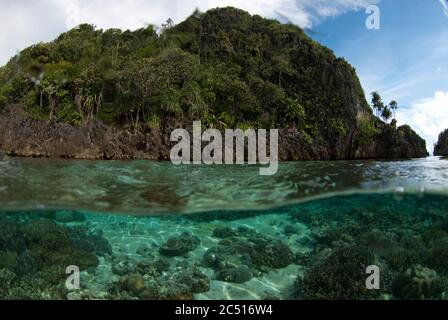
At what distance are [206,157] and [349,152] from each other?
67.0 ft

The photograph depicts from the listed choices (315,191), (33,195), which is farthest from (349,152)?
(33,195)

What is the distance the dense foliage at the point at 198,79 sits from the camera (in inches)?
1548

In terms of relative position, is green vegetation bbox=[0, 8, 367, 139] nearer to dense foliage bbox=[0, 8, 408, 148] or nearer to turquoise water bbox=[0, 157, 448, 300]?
dense foliage bbox=[0, 8, 408, 148]

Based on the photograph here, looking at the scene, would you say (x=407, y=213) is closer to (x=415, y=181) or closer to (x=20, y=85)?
(x=415, y=181)

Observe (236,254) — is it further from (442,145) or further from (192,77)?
(442,145)

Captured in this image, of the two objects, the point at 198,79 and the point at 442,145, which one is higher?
the point at 198,79

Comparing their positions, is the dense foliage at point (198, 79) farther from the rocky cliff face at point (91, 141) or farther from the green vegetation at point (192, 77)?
the rocky cliff face at point (91, 141)

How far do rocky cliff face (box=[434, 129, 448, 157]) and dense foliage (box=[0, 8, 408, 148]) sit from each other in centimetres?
1619

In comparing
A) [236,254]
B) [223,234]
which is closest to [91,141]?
[223,234]

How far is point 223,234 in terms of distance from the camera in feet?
45.3

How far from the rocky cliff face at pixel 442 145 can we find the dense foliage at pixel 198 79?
53.1 ft

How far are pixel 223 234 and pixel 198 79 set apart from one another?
3129 cm

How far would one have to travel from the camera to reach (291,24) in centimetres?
5703

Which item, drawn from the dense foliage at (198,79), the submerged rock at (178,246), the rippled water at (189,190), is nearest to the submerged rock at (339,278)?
the submerged rock at (178,246)
